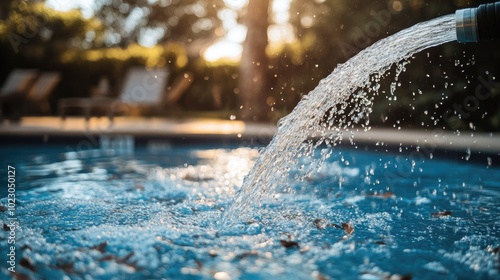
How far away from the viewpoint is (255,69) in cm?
954

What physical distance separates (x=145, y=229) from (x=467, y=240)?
1.88 meters

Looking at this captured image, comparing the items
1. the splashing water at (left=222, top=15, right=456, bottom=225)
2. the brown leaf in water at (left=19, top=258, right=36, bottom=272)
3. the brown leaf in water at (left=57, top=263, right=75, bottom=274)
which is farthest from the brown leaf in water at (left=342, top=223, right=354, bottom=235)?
the brown leaf in water at (left=19, top=258, right=36, bottom=272)

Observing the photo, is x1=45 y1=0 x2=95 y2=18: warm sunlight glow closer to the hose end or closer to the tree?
the tree

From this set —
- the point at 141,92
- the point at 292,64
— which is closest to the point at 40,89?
the point at 141,92

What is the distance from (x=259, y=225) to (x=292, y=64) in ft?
24.4

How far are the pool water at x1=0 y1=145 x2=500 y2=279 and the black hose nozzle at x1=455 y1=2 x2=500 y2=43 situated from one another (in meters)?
1.12

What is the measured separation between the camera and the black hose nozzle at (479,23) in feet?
8.43

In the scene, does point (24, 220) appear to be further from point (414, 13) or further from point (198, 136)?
point (414, 13)

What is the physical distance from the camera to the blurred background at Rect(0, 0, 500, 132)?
25.5ft

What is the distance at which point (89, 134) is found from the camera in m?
7.60

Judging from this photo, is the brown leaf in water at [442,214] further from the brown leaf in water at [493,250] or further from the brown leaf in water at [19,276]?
the brown leaf in water at [19,276]

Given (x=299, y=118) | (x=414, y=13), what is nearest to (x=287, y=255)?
(x=299, y=118)

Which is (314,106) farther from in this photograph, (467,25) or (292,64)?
(292,64)

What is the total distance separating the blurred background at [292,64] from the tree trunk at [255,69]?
18mm
